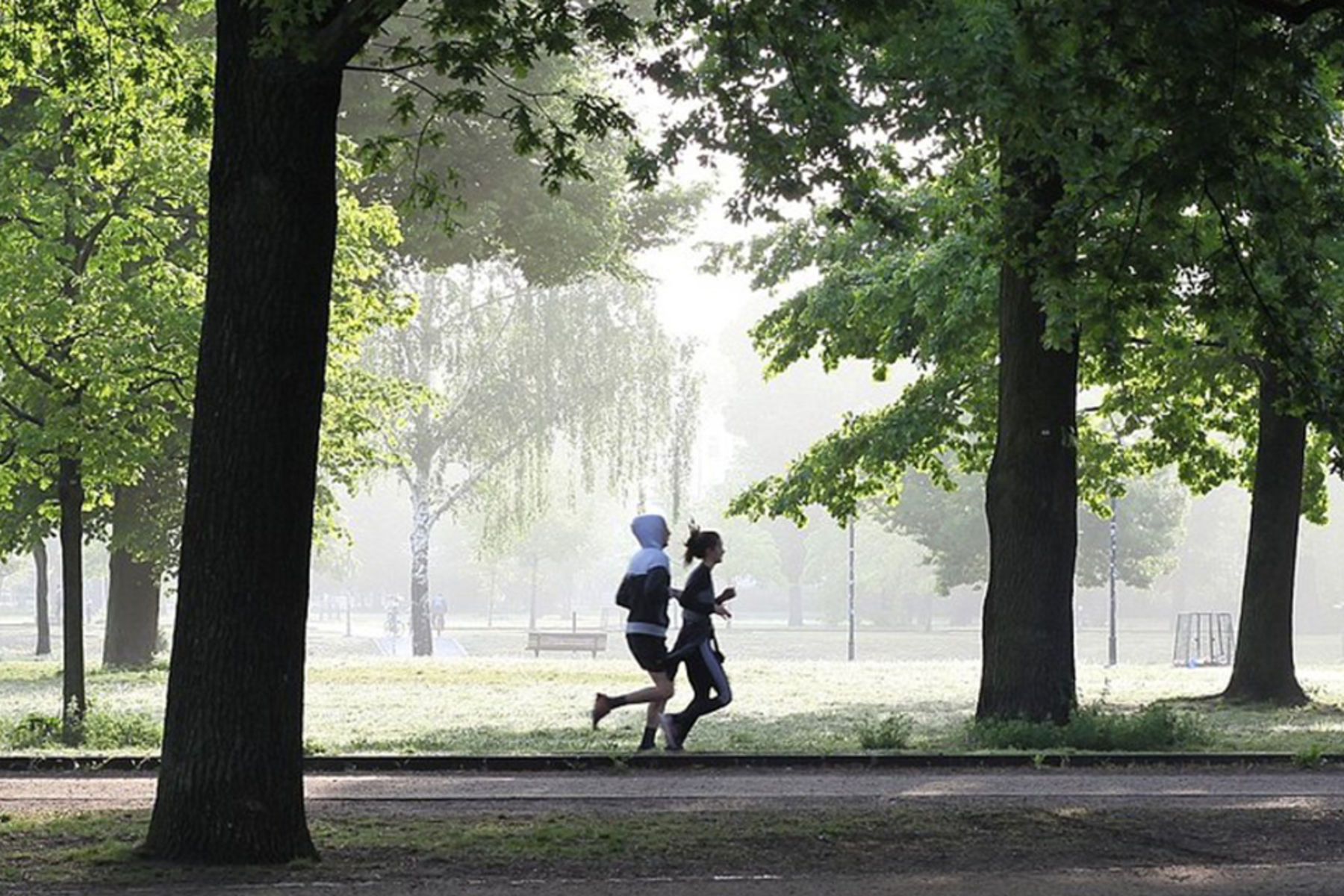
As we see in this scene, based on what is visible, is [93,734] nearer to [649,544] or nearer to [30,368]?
[30,368]

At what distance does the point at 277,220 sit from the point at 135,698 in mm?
17405

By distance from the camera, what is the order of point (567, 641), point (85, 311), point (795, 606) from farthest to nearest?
point (795, 606) < point (567, 641) < point (85, 311)

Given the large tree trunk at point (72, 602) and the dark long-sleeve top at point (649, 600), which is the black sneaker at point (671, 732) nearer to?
the dark long-sleeve top at point (649, 600)

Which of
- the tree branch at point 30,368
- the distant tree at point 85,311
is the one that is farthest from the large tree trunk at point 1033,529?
the tree branch at point 30,368

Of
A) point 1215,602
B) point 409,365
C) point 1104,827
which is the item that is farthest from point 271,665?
point 1215,602

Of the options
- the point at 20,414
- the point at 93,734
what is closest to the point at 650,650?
the point at 93,734

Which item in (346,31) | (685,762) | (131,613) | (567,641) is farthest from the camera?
(567,641)

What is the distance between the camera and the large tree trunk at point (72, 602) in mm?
17562

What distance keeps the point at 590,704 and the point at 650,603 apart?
36.6 feet

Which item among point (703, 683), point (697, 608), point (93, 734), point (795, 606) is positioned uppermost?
point (697, 608)

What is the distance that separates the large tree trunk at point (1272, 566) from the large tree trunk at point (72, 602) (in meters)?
14.0

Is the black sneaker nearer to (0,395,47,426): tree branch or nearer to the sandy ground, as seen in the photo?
the sandy ground

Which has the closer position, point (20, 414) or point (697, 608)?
point (697, 608)

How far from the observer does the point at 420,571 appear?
203ft
